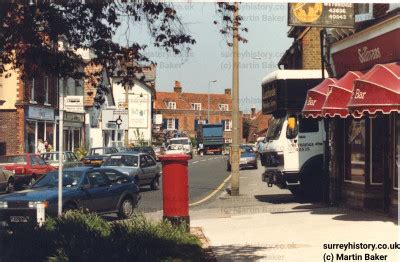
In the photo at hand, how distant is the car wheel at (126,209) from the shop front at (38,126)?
2513 cm

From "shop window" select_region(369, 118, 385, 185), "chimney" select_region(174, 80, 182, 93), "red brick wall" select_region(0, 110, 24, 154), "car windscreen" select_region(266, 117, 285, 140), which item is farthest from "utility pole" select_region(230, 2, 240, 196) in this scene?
"chimney" select_region(174, 80, 182, 93)

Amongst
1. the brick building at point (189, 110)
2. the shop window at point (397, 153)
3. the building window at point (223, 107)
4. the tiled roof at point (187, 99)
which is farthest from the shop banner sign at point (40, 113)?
the building window at point (223, 107)

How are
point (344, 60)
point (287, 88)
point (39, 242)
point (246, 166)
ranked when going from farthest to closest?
1. point (246, 166)
2. point (287, 88)
3. point (344, 60)
4. point (39, 242)

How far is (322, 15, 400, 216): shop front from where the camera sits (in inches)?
459

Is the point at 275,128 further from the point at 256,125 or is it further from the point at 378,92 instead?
the point at 256,125

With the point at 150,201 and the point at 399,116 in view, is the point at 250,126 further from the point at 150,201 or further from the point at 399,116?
the point at 399,116

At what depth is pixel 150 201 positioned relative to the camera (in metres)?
20.6

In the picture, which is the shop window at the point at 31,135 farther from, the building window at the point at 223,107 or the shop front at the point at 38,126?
the building window at the point at 223,107

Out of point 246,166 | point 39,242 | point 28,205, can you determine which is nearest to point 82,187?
point 28,205

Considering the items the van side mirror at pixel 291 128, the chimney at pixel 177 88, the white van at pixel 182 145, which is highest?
the chimney at pixel 177 88

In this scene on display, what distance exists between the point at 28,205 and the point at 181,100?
9443cm

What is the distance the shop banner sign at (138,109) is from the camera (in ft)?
238

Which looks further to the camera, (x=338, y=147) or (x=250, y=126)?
(x=250, y=126)

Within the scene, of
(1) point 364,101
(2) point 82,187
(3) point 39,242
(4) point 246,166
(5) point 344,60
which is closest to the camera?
(3) point 39,242
